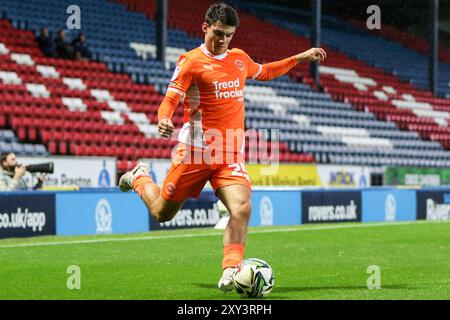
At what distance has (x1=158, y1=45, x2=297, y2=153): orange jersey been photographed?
822cm

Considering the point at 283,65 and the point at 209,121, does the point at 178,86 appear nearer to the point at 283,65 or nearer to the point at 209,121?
the point at 209,121

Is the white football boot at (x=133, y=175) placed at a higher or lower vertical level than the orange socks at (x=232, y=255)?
higher

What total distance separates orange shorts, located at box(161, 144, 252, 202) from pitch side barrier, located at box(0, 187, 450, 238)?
288 inches

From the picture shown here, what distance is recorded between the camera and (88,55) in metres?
28.2

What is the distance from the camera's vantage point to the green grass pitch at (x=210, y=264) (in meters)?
7.95

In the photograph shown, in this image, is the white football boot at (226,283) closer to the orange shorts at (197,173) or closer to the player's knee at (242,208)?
the player's knee at (242,208)

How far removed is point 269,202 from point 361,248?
7.27m

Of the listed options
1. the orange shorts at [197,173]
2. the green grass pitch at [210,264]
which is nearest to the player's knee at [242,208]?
the orange shorts at [197,173]

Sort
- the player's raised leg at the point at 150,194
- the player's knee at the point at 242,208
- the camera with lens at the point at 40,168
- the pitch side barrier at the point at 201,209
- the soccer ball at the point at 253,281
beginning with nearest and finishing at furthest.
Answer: the soccer ball at the point at 253,281, the player's knee at the point at 242,208, the player's raised leg at the point at 150,194, the pitch side barrier at the point at 201,209, the camera with lens at the point at 40,168

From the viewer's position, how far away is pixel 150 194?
9102 mm

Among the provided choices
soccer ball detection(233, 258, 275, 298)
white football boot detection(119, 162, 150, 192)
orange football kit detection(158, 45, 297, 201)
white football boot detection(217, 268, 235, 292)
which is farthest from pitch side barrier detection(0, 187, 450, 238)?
soccer ball detection(233, 258, 275, 298)

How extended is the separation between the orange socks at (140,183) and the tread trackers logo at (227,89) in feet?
5.14

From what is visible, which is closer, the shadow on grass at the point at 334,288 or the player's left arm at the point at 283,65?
the shadow on grass at the point at 334,288
